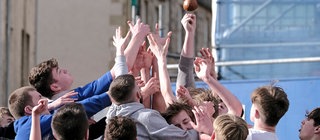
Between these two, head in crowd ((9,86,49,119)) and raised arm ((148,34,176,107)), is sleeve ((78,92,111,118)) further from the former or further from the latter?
raised arm ((148,34,176,107))

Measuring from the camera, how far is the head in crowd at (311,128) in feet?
32.0

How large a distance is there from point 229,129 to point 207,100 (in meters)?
1.40

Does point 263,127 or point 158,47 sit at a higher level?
point 158,47

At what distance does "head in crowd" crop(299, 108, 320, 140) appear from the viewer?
976 centimetres

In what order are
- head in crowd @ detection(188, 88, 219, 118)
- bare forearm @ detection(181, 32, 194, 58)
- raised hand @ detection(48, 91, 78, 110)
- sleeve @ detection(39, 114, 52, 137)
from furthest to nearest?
bare forearm @ detection(181, 32, 194, 58) → head in crowd @ detection(188, 88, 219, 118) → raised hand @ detection(48, 91, 78, 110) → sleeve @ detection(39, 114, 52, 137)

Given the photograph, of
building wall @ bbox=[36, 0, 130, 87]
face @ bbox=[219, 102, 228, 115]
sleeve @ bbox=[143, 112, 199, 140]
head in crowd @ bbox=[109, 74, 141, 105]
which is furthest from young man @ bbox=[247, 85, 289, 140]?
building wall @ bbox=[36, 0, 130, 87]

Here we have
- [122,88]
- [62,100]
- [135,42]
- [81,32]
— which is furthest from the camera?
[81,32]

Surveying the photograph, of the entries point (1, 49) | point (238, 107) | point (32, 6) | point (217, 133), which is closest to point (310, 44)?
point (238, 107)

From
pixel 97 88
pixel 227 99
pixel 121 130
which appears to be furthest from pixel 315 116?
pixel 97 88

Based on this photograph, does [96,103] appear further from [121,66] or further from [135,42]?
[135,42]

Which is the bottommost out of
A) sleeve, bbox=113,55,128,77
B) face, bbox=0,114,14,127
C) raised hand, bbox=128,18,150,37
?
face, bbox=0,114,14,127

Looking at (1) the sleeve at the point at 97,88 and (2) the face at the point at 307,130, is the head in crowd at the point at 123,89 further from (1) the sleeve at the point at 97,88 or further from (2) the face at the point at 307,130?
(2) the face at the point at 307,130

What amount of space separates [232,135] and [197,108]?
787mm

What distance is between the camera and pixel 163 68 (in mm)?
10602
